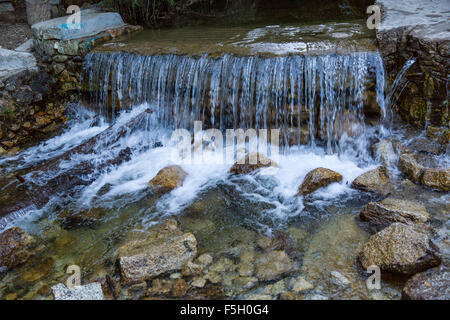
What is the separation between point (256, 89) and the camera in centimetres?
530

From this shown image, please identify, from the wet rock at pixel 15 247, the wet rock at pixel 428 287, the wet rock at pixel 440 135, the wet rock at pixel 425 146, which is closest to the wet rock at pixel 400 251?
the wet rock at pixel 428 287

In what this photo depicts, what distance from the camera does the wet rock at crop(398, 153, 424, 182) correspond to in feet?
13.5

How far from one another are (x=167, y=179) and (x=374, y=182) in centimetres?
252

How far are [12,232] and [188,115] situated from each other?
3057 millimetres

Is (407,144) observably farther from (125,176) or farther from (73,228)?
(73,228)

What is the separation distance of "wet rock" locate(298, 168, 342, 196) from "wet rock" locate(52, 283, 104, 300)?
7.96 feet

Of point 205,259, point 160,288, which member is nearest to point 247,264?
point 205,259

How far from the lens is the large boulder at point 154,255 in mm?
3092

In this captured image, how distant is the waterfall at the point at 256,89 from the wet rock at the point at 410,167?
0.90 metres

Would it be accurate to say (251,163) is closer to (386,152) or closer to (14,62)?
(386,152)

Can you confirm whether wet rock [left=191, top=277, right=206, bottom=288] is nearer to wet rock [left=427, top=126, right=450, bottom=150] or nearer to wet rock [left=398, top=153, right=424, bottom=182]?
wet rock [left=398, top=153, right=424, bottom=182]

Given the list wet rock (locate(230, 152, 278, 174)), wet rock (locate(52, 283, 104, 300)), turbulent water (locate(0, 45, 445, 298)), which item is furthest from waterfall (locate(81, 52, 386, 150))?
wet rock (locate(52, 283, 104, 300))

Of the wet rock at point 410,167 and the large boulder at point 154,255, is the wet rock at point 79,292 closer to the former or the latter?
the large boulder at point 154,255

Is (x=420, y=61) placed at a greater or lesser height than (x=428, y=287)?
greater
